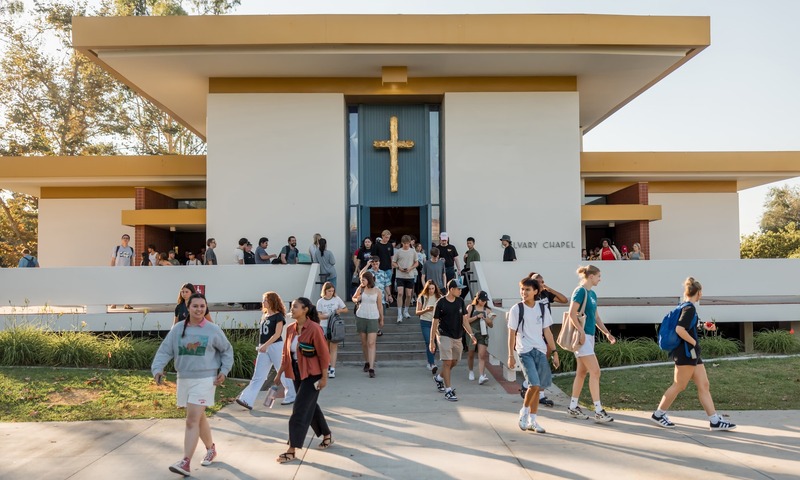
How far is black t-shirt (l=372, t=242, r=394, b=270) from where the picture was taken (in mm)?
14086

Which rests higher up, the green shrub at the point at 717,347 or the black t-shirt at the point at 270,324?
the black t-shirt at the point at 270,324

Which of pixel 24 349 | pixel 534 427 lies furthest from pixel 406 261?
pixel 24 349

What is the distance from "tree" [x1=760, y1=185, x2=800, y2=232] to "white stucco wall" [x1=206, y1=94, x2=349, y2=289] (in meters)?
60.6

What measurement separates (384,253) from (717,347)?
23.4 feet

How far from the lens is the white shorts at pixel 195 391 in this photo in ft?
19.7

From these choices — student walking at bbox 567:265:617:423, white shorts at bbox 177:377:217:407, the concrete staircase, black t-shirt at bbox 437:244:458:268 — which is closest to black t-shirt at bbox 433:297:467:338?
student walking at bbox 567:265:617:423

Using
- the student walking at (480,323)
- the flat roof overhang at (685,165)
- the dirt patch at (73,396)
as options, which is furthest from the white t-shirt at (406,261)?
the flat roof overhang at (685,165)

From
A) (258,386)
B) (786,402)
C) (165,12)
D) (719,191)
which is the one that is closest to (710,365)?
(786,402)

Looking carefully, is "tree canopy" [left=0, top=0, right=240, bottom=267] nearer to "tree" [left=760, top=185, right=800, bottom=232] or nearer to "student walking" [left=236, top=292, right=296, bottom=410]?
"student walking" [left=236, top=292, right=296, bottom=410]

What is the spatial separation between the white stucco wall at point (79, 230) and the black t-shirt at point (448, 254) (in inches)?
499

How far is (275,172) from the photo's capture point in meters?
16.8

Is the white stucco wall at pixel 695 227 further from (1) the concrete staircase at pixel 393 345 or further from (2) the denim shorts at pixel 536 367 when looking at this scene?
(2) the denim shorts at pixel 536 367

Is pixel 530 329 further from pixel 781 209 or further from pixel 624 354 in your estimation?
pixel 781 209

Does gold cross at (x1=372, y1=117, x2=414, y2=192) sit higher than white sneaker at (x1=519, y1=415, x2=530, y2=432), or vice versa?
gold cross at (x1=372, y1=117, x2=414, y2=192)
